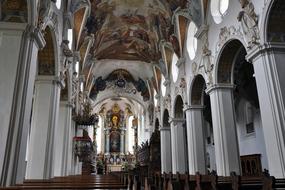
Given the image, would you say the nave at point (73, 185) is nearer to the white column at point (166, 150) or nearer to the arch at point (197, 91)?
the arch at point (197, 91)

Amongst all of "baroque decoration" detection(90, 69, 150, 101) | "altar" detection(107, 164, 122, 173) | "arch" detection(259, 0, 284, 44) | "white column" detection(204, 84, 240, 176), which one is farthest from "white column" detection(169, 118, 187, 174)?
"altar" detection(107, 164, 122, 173)

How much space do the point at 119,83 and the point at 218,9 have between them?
1571 cm

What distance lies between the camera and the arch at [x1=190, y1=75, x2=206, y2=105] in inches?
469

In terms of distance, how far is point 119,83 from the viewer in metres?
24.5

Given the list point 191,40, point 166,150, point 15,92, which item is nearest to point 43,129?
point 15,92

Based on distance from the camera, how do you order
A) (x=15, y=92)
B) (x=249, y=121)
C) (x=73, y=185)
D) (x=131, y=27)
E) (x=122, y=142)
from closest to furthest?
(x=73, y=185) < (x=15, y=92) < (x=249, y=121) < (x=131, y=27) < (x=122, y=142)

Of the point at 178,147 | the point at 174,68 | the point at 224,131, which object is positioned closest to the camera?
the point at 224,131

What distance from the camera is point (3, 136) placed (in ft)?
16.3

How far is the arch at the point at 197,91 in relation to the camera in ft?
39.1

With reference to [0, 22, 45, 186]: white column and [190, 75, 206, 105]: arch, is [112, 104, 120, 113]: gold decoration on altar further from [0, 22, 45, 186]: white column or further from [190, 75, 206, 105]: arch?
[0, 22, 45, 186]: white column

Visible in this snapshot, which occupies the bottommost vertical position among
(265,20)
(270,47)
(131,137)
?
(270,47)

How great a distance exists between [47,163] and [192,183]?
4.97 meters

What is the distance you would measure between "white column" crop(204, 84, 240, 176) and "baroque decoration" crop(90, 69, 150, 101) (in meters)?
14.6

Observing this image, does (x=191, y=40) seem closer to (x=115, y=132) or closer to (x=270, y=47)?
(x=270, y=47)
